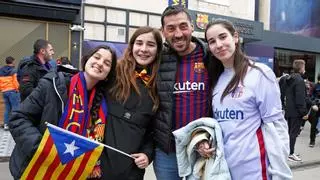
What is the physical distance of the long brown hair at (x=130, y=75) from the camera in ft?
9.18

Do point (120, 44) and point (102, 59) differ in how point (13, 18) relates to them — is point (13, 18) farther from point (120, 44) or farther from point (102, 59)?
point (102, 59)

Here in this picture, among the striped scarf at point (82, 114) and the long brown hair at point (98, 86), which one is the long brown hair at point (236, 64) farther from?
the striped scarf at point (82, 114)

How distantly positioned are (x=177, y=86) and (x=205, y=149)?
22.2 inches

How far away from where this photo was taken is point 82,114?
2664 millimetres

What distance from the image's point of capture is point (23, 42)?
40.8ft

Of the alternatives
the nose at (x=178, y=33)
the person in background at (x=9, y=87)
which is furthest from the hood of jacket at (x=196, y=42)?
the person in background at (x=9, y=87)

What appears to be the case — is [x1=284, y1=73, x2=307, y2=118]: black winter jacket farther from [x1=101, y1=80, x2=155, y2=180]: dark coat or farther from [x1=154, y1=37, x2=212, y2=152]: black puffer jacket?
[x1=101, y1=80, x2=155, y2=180]: dark coat

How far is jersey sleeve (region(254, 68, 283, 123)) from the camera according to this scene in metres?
2.50

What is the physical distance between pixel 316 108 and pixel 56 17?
8183 millimetres

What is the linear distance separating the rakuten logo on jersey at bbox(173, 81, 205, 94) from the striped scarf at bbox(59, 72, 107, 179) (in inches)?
21.5

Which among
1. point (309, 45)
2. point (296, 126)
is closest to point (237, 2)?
point (309, 45)

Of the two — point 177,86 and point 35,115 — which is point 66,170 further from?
point 177,86

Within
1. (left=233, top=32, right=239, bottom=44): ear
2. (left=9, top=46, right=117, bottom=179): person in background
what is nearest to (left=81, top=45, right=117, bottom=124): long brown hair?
Answer: (left=9, top=46, right=117, bottom=179): person in background

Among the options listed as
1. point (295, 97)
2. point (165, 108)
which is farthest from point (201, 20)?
point (165, 108)
